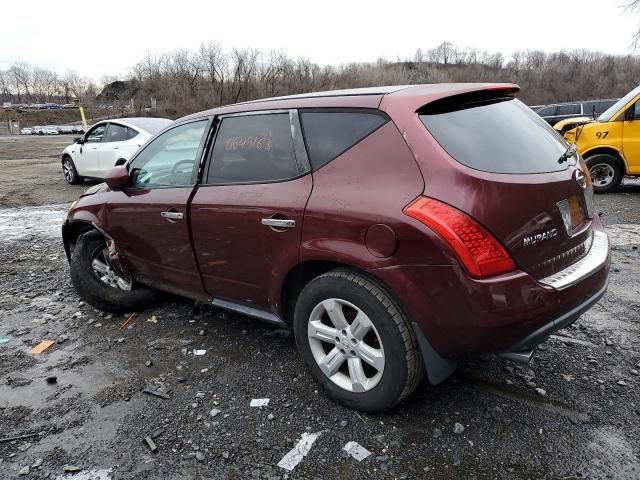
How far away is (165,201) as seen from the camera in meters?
3.53

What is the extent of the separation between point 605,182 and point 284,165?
26.7 ft

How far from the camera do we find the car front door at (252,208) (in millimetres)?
2793

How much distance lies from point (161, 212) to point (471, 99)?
7.23 ft

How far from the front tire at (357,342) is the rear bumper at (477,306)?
0.13 metres

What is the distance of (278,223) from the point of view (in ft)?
9.12

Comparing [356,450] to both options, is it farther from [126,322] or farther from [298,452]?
[126,322]

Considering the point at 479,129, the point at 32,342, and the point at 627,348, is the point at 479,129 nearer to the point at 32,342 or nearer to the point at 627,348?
the point at 627,348

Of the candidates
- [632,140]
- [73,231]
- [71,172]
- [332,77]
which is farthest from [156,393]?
[332,77]

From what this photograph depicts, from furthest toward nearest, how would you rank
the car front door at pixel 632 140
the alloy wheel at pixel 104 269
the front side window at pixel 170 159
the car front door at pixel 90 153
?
the car front door at pixel 90 153
the car front door at pixel 632 140
the alloy wheel at pixel 104 269
the front side window at pixel 170 159

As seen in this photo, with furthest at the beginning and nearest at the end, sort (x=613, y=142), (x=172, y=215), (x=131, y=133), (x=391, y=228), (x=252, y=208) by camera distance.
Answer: (x=131, y=133)
(x=613, y=142)
(x=172, y=215)
(x=252, y=208)
(x=391, y=228)

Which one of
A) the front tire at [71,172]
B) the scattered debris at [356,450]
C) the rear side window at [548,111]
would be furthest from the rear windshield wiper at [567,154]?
the rear side window at [548,111]

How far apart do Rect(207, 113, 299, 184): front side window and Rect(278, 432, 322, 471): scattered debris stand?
55.7 inches

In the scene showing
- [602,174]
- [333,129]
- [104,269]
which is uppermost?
[333,129]

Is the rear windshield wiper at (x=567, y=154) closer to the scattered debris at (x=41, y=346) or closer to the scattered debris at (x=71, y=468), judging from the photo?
the scattered debris at (x=71, y=468)
